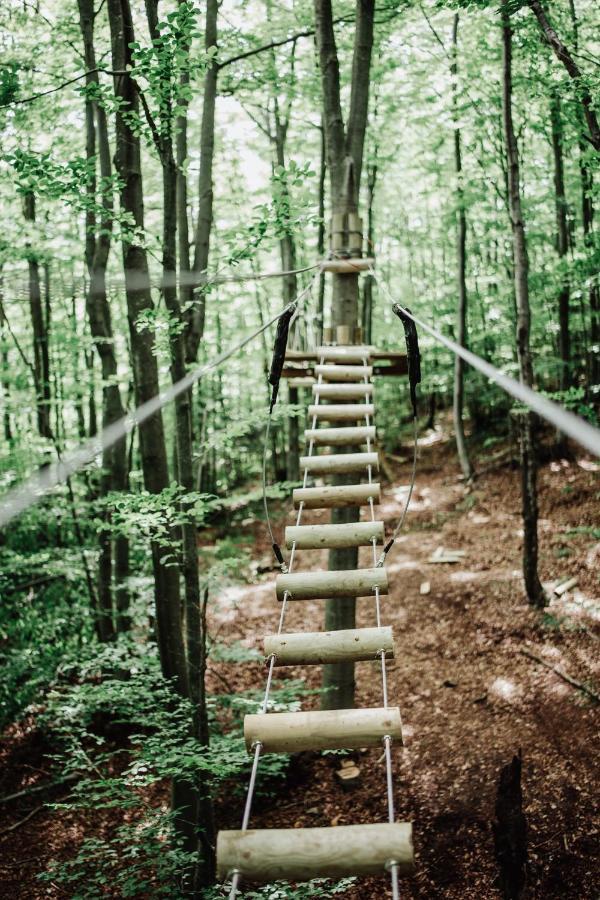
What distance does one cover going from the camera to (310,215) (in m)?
4.44

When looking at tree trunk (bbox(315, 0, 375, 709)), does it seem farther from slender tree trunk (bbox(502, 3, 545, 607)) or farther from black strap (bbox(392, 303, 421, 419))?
black strap (bbox(392, 303, 421, 419))

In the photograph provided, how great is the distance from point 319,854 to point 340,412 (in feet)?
12.6

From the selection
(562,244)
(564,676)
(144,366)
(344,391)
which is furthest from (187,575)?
(562,244)

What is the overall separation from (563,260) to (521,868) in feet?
20.3

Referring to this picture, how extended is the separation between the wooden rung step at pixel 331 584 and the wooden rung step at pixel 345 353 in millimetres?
2941


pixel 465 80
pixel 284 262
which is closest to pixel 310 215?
pixel 465 80

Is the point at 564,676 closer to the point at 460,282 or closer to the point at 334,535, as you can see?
the point at 334,535

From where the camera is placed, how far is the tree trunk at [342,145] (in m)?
6.07

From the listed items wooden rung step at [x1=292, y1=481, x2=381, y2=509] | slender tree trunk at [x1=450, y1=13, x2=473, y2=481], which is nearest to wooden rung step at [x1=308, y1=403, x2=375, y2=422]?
wooden rung step at [x1=292, y1=481, x2=381, y2=509]

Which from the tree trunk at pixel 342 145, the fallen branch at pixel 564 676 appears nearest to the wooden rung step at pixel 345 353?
the tree trunk at pixel 342 145

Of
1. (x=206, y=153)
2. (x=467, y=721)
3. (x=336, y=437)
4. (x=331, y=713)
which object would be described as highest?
(x=206, y=153)

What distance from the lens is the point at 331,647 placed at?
307 centimetres

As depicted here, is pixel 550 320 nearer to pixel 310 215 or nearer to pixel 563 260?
pixel 563 260

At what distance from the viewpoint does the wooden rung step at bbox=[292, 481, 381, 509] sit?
4309 millimetres
